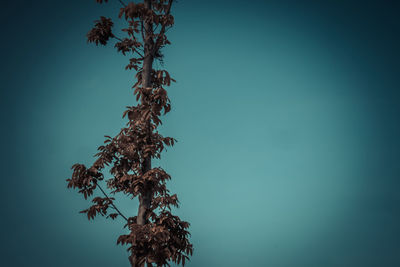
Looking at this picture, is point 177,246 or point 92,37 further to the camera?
point 92,37

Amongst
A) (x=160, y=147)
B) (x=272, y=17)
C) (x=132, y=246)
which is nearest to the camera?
(x=132, y=246)

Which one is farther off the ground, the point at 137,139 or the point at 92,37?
the point at 92,37

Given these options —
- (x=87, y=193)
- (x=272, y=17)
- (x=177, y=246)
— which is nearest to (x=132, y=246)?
(x=177, y=246)

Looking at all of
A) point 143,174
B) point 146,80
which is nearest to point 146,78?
point 146,80

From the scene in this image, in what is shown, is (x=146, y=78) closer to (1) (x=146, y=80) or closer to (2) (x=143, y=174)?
(1) (x=146, y=80)

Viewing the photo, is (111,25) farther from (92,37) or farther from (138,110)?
(138,110)

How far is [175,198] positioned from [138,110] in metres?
0.96

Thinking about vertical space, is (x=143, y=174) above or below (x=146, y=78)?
below

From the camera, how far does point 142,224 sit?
7.89ft

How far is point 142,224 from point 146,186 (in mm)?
368

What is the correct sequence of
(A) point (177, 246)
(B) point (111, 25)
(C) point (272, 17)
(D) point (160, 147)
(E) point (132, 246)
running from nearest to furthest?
(E) point (132, 246) → (A) point (177, 246) → (D) point (160, 147) → (B) point (111, 25) → (C) point (272, 17)

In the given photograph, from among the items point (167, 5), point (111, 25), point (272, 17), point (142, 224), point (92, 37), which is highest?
point (272, 17)

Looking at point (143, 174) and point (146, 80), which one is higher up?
point (146, 80)

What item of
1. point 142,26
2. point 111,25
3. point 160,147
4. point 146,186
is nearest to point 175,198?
point 146,186
